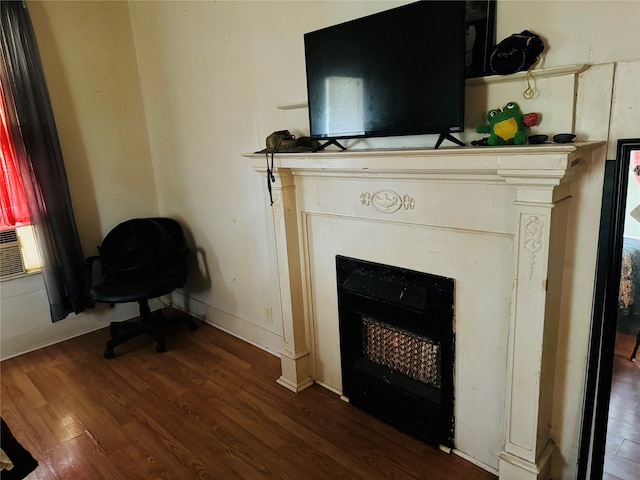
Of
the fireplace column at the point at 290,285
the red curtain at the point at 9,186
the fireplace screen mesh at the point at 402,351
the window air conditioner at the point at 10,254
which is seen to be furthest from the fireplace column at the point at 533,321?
the window air conditioner at the point at 10,254

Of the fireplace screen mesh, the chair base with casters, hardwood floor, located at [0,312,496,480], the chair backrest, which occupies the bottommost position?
hardwood floor, located at [0,312,496,480]

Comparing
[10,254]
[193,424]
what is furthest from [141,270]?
[193,424]

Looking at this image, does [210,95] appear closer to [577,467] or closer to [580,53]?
[580,53]

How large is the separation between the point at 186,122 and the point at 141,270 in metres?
1.12

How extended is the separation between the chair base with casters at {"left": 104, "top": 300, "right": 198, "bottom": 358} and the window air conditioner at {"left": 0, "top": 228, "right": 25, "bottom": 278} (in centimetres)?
76

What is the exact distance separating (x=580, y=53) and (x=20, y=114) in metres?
3.21

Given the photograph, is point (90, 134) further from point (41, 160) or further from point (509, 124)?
point (509, 124)

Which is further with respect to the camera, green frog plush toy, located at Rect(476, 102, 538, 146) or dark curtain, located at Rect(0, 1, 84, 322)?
dark curtain, located at Rect(0, 1, 84, 322)

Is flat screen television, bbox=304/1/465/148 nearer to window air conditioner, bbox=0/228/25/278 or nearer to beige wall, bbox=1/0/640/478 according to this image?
beige wall, bbox=1/0/640/478

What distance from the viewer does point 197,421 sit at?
2.36m

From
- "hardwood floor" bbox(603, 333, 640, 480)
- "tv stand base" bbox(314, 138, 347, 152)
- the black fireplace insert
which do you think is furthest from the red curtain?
"hardwood floor" bbox(603, 333, 640, 480)

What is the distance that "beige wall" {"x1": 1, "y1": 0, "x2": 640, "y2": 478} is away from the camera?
99.1 inches

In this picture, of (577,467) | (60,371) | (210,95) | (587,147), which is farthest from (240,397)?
(587,147)

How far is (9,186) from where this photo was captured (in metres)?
2.99
